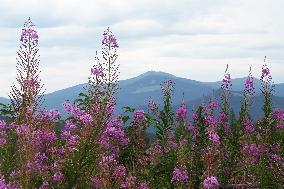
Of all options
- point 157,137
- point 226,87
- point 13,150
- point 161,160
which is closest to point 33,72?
point 13,150

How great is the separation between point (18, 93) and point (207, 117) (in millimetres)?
4990

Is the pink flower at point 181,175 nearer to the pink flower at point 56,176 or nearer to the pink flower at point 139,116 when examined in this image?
the pink flower at point 56,176

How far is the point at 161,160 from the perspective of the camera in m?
9.24

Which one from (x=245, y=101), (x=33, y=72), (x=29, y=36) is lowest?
(x=245, y=101)

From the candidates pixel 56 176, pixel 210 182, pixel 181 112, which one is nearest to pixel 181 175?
pixel 210 182

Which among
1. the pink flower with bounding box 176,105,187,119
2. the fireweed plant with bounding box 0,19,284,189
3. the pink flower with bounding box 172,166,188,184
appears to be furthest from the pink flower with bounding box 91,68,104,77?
the pink flower with bounding box 176,105,187,119

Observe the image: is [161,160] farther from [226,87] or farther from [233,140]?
[226,87]

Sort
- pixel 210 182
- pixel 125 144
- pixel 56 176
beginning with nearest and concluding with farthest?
pixel 56 176, pixel 210 182, pixel 125 144

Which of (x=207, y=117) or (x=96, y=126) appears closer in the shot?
(x=96, y=126)

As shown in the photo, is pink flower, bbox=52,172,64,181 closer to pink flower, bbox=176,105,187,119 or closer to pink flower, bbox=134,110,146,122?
pink flower, bbox=134,110,146,122

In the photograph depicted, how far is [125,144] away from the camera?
10.2 metres

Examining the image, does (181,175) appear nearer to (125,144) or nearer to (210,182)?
(210,182)

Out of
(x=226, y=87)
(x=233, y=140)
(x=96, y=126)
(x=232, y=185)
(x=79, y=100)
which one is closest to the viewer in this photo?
(x=96, y=126)

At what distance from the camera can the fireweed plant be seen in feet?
18.5
